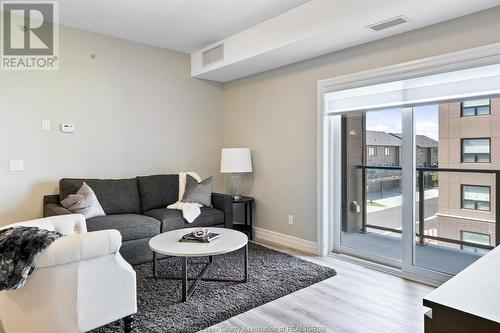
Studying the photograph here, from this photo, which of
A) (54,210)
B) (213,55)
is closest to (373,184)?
(213,55)

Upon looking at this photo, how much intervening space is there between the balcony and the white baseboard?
0.39 metres

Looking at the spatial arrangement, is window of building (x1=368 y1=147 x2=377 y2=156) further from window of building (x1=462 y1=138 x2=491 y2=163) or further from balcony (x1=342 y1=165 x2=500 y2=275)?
window of building (x1=462 y1=138 x2=491 y2=163)

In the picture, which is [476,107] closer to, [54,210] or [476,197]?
[476,197]

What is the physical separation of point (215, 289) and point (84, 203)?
1.68 metres

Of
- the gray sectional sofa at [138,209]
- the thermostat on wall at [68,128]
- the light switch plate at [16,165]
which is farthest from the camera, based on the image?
the thermostat on wall at [68,128]

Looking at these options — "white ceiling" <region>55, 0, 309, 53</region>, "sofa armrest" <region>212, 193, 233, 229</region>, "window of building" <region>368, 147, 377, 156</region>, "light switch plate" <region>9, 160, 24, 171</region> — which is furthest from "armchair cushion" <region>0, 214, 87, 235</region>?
"window of building" <region>368, 147, 377, 156</region>

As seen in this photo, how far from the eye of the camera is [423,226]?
3.17 m

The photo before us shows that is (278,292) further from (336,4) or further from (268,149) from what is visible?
(336,4)

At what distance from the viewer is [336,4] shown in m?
2.85

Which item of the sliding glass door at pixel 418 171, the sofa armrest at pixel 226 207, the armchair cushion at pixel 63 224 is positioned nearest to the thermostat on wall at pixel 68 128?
the armchair cushion at pixel 63 224

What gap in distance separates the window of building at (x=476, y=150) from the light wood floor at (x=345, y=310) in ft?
3.98

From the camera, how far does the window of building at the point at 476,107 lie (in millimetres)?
2694

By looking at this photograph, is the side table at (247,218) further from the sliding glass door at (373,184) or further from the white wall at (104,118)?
the sliding glass door at (373,184)

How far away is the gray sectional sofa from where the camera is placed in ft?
Answer: 10.7
